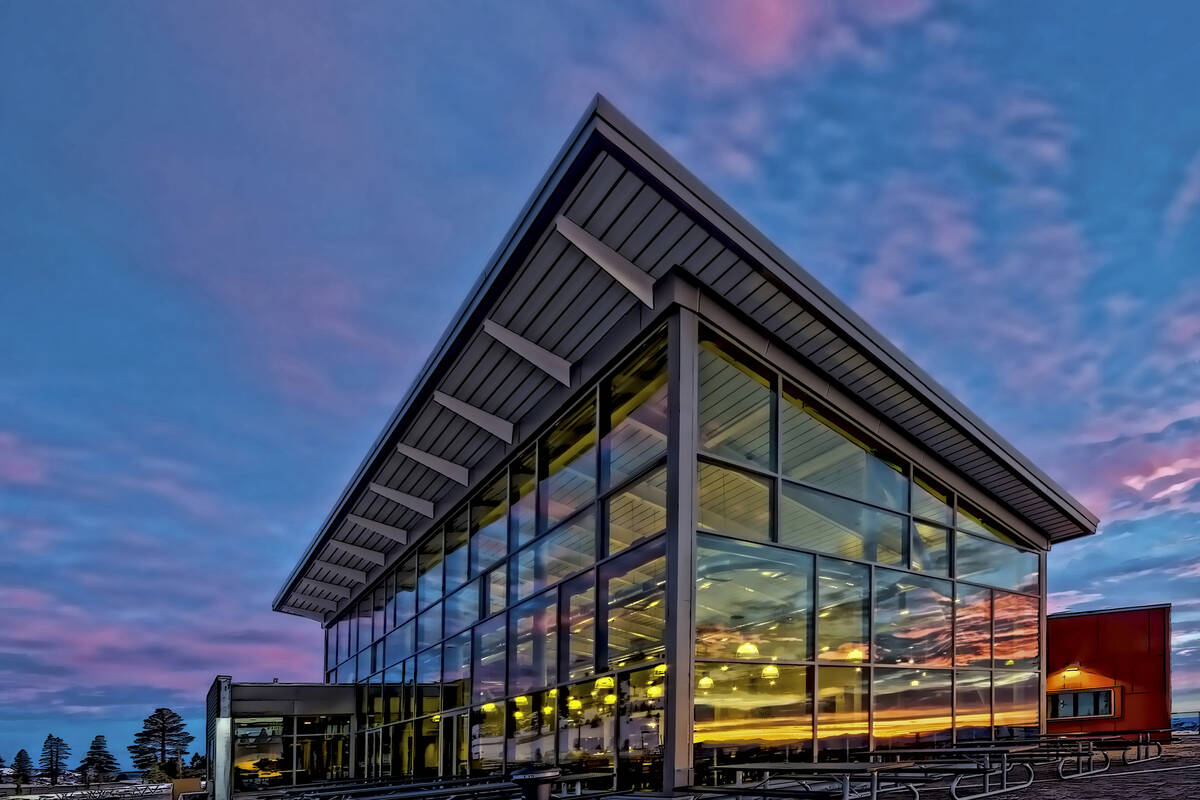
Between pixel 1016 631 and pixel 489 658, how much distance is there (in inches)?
341

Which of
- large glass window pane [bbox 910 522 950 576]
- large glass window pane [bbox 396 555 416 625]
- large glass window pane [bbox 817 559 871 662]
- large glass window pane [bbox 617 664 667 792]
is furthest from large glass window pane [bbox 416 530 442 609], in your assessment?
large glass window pane [bbox 910 522 950 576]

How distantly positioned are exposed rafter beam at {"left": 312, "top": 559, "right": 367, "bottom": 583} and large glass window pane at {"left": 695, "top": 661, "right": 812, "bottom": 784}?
15.1 m

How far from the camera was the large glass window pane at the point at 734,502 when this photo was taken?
10086mm

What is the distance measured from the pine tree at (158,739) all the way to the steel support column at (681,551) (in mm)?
69447

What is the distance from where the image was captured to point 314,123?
1680cm

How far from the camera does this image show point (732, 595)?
1009cm

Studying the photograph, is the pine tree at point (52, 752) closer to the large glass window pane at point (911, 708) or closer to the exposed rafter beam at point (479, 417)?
the exposed rafter beam at point (479, 417)

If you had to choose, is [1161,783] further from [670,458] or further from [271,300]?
[271,300]

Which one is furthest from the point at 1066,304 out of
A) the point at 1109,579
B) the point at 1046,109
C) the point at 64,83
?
the point at 64,83

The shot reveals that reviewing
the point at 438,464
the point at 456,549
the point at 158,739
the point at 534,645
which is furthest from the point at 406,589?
the point at 158,739

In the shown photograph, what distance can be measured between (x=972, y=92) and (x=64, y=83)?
21.4 m

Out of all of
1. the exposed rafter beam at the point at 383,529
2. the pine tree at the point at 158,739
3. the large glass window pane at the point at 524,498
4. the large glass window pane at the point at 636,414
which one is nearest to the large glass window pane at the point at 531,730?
the large glass window pane at the point at 524,498

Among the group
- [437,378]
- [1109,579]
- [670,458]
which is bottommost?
[1109,579]

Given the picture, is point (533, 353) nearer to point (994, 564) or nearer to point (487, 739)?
point (487, 739)
